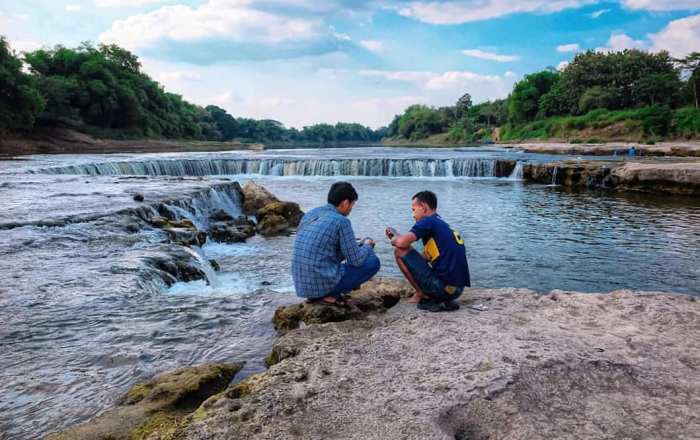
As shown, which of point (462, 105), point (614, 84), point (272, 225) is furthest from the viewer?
point (462, 105)

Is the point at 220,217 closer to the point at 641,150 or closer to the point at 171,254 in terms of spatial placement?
the point at 171,254

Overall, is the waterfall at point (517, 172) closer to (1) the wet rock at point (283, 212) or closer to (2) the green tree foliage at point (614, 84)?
(1) the wet rock at point (283, 212)

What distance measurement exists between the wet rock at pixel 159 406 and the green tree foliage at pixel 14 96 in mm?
37964

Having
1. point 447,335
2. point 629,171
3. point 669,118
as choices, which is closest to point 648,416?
point 447,335

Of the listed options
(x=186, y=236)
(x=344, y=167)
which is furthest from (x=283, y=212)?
(x=344, y=167)

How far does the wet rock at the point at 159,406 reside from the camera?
272 centimetres

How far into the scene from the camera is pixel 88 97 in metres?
48.6

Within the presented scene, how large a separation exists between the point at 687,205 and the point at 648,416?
15437 mm

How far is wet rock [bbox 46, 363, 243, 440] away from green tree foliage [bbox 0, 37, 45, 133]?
37964mm

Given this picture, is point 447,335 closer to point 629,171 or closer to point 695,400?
point 695,400

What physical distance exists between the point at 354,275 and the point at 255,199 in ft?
36.1

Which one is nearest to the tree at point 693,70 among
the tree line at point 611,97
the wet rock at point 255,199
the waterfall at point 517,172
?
the tree line at point 611,97

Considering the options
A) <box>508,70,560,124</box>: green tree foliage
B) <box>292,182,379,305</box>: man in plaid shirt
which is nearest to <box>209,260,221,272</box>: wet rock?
<box>292,182,379,305</box>: man in plaid shirt

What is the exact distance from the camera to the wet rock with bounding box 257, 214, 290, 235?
11586 mm
